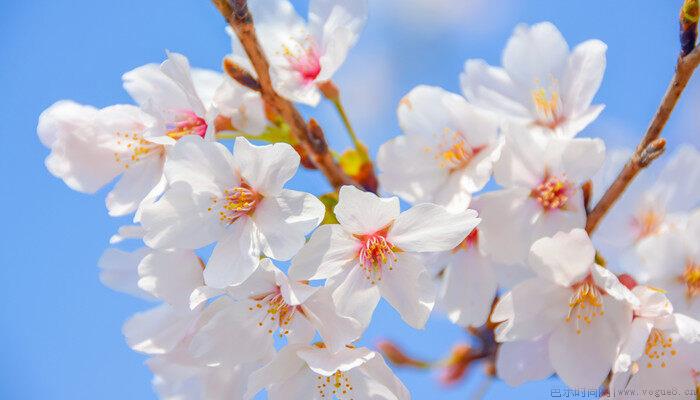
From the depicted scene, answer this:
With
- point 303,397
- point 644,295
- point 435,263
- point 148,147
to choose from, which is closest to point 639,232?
point 644,295

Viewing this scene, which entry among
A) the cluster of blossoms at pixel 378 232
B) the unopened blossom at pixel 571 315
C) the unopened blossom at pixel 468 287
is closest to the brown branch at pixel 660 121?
the cluster of blossoms at pixel 378 232

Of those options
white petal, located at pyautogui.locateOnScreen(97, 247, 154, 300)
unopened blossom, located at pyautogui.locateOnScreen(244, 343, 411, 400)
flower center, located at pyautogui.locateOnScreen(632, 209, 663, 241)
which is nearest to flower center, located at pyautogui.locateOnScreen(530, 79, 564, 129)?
flower center, located at pyautogui.locateOnScreen(632, 209, 663, 241)

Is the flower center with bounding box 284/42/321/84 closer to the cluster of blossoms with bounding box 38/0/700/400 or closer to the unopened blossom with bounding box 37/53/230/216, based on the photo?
the cluster of blossoms with bounding box 38/0/700/400

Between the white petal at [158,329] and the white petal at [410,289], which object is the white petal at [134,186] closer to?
the white petal at [158,329]

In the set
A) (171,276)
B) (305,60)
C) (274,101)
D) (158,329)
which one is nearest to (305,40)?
(305,60)

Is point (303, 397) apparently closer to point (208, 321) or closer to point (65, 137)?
point (208, 321)

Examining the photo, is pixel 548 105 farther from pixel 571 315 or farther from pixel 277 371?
pixel 277 371

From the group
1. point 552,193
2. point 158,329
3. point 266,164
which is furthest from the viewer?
point 158,329

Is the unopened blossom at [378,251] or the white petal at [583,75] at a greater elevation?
the white petal at [583,75]
